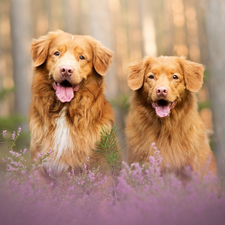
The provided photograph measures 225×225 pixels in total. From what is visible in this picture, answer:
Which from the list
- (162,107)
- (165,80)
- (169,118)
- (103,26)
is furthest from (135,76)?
(103,26)

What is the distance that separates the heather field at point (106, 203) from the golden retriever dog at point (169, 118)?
3.67 ft

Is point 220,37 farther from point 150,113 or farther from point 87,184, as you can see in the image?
point 87,184

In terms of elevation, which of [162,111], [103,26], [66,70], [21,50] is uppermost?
[103,26]

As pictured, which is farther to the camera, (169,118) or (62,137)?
(169,118)

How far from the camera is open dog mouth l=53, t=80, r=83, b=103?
3.87 meters

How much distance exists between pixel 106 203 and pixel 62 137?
4.89 ft

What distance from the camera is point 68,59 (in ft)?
12.6

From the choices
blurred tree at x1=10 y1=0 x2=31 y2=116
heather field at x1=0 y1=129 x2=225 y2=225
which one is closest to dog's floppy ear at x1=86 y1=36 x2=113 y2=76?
heather field at x1=0 y1=129 x2=225 y2=225

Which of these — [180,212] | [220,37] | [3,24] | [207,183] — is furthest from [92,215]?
[3,24]

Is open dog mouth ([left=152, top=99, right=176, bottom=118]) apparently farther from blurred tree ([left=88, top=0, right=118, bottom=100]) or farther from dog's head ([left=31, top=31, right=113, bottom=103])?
blurred tree ([left=88, top=0, right=118, bottom=100])

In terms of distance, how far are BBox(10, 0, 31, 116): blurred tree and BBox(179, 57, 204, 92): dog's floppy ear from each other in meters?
8.15

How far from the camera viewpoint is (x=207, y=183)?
2473mm

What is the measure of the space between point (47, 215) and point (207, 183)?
130 centimetres

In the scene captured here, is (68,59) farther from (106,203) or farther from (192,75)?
(106,203)
